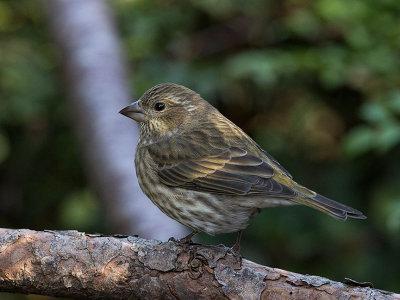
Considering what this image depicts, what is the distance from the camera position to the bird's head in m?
4.45

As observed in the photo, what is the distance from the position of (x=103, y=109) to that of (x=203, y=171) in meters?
1.99

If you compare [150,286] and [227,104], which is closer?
[150,286]

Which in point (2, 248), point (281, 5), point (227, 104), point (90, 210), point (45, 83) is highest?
point (281, 5)

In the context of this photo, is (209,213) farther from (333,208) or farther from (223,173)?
(333,208)

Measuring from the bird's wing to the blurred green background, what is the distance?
100cm

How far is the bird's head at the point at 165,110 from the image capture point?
445cm

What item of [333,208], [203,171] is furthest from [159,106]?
[333,208]

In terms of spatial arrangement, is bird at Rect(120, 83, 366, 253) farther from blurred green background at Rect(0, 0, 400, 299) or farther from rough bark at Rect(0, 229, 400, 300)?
blurred green background at Rect(0, 0, 400, 299)

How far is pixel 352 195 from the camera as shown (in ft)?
18.6

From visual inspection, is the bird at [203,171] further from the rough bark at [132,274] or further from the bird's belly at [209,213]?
the rough bark at [132,274]

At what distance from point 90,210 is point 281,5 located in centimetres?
A: 269

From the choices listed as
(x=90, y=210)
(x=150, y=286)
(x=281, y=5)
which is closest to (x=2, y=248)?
(x=150, y=286)

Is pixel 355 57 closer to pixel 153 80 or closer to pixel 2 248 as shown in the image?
pixel 153 80

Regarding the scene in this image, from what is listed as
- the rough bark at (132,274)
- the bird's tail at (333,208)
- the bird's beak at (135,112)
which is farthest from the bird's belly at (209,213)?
the bird's beak at (135,112)
